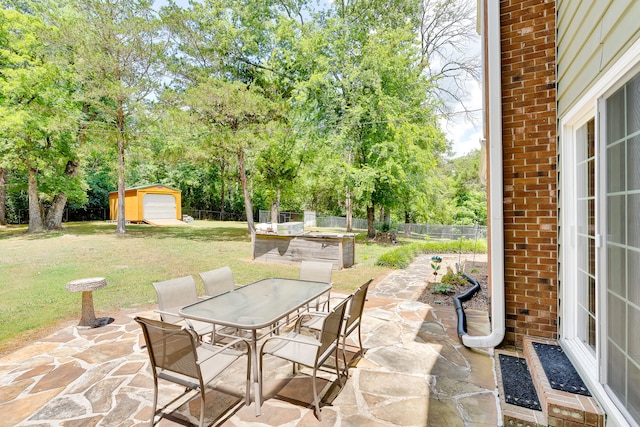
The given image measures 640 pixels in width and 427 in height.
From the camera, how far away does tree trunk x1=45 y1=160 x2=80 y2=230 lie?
1625cm

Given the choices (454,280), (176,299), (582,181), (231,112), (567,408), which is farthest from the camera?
(231,112)

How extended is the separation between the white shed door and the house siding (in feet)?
80.3

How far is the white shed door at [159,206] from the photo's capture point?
74.0 ft

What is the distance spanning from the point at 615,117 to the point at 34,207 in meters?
20.6

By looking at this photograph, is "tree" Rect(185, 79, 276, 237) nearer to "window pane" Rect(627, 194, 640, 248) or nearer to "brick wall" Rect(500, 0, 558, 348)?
"brick wall" Rect(500, 0, 558, 348)

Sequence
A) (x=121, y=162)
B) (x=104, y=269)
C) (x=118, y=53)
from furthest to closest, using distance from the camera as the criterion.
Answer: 1. (x=121, y=162)
2. (x=118, y=53)
3. (x=104, y=269)

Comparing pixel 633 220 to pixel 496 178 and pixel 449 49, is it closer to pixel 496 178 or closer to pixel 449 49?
pixel 496 178

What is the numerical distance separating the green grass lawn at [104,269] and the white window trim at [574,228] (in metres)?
4.11

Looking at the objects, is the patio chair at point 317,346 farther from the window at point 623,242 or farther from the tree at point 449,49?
the tree at point 449,49

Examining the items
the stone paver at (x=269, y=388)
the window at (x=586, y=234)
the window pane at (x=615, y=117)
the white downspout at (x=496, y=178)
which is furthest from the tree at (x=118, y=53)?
the window pane at (x=615, y=117)

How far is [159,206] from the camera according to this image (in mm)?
23172

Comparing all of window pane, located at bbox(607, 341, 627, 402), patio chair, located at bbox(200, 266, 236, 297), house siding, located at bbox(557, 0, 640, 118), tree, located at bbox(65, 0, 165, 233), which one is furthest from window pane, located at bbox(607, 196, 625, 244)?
tree, located at bbox(65, 0, 165, 233)

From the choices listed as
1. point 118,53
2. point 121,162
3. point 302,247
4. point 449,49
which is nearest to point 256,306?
point 302,247

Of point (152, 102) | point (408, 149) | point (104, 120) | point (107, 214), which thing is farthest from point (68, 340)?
point (107, 214)
